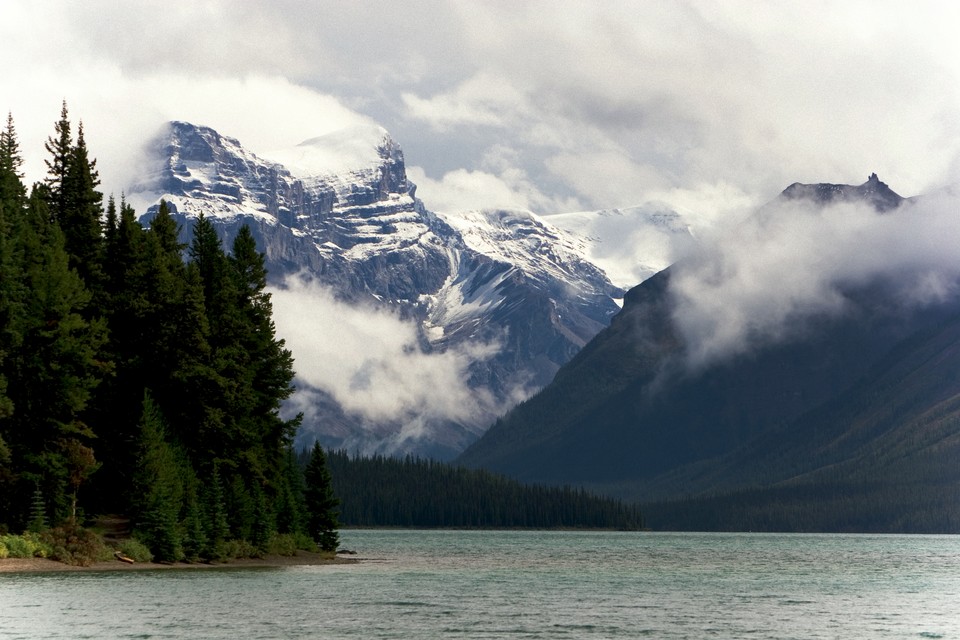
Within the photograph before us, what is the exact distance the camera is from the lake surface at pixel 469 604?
76000 mm

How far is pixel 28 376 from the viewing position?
11344 centimetres

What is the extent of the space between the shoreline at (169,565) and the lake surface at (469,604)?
8.92 ft

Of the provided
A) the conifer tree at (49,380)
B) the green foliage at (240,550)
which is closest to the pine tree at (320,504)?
the green foliage at (240,550)

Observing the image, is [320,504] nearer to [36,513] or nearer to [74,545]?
[74,545]

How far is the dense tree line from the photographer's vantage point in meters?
113

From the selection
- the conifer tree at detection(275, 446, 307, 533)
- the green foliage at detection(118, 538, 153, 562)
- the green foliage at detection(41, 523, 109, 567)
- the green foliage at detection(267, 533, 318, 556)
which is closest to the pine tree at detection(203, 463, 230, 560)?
the green foliage at detection(118, 538, 153, 562)

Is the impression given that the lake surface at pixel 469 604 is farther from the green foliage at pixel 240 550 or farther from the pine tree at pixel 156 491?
the green foliage at pixel 240 550

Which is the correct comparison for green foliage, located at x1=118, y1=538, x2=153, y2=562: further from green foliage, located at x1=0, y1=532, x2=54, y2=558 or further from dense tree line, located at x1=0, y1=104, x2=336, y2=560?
green foliage, located at x1=0, y1=532, x2=54, y2=558

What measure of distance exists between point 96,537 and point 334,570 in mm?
23497

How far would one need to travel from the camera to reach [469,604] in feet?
307

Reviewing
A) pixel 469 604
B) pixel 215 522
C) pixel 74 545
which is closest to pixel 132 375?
pixel 215 522

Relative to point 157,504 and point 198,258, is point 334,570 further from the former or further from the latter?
point 198,258

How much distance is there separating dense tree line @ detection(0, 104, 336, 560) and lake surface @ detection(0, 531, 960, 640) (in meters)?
8.57

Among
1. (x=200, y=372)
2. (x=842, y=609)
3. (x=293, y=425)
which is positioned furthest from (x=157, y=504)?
(x=842, y=609)
